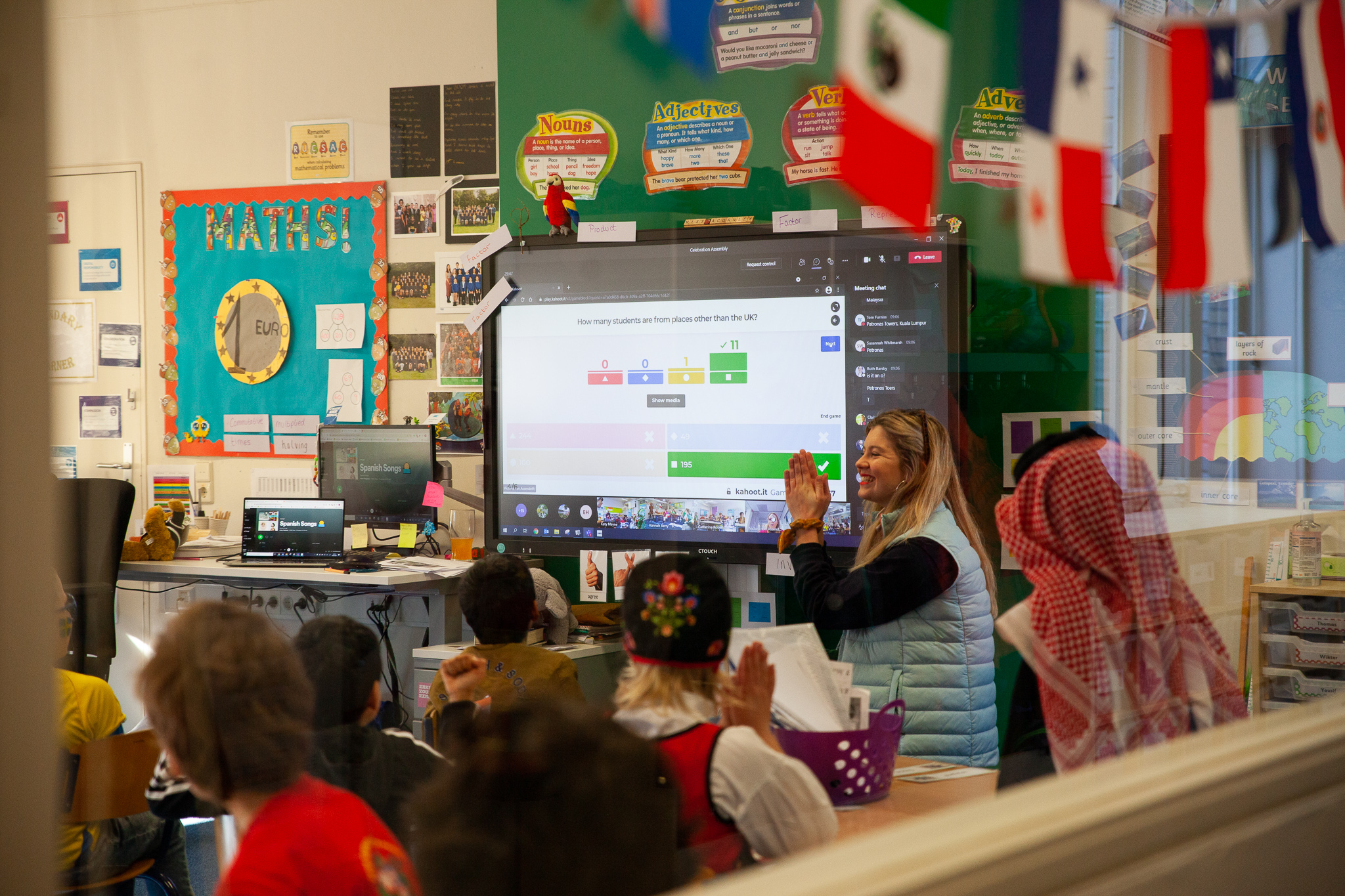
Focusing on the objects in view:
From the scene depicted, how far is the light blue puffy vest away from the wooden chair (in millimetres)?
699

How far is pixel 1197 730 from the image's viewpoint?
98cm

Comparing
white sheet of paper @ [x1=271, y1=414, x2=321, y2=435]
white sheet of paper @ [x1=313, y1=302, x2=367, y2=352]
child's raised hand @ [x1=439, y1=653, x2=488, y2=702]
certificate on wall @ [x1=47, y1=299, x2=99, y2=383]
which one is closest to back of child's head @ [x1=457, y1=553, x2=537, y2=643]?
child's raised hand @ [x1=439, y1=653, x2=488, y2=702]

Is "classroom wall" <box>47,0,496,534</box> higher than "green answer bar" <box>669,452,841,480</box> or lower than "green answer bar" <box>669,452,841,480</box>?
higher

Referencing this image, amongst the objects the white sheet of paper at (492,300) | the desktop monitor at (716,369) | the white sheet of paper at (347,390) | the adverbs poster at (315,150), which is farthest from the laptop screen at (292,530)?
the white sheet of paper at (347,390)

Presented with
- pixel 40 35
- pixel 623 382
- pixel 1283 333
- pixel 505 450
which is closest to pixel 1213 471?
pixel 1283 333

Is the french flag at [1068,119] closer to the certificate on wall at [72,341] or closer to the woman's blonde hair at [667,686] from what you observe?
the woman's blonde hair at [667,686]

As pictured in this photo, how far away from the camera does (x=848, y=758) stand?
979mm

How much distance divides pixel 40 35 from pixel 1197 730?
1082 millimetres

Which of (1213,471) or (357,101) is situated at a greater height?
(357,101)

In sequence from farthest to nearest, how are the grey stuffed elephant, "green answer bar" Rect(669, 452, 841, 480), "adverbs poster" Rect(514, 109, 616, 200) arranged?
1. "green answer bar" Rect(669, 452, 841, 480)
2. "adverbs poster" Rect(514, 109, 616, 200)
3. the grey stuffed elephant

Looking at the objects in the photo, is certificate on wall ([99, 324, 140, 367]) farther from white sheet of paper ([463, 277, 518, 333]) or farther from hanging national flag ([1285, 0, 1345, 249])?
white sheet of paper ([463, 277, 518, 333])

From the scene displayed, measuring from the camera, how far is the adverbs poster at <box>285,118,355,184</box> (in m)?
0.97

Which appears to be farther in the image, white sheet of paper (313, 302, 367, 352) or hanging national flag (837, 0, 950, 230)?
white sheet of paper (313, 302, 367, 352)

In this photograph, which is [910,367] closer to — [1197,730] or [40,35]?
[1197,730]
